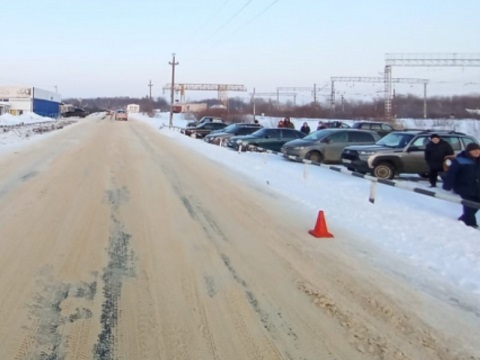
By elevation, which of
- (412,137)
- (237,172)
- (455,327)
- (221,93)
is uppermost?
(221,93)

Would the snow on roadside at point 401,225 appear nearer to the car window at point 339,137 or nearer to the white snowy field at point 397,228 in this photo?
the white snowy field at point 397,228

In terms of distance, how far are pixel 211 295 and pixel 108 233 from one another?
3.03 m

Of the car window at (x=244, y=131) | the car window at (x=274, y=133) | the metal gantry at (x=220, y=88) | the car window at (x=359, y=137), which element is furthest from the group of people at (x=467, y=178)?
the metal gantry at (x=220, y=88)

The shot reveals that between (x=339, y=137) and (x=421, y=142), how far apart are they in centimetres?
470

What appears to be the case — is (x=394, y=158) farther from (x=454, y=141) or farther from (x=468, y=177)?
(x=468, y=177)

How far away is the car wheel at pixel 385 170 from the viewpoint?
16.5 meters

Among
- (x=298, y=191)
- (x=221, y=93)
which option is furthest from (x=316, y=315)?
(x=221, y=93)

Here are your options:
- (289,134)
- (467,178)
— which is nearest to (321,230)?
(467,178)

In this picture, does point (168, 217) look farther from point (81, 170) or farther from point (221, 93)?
point (221, 93)

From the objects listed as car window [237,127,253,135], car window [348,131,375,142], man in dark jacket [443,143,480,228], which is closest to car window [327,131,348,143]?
car window [348,131,375,142]

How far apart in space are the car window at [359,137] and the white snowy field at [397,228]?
17.6 ft

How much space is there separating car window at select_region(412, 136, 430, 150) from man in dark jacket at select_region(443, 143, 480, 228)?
7912 mm

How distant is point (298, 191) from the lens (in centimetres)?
1306

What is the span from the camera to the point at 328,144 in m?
21.0
